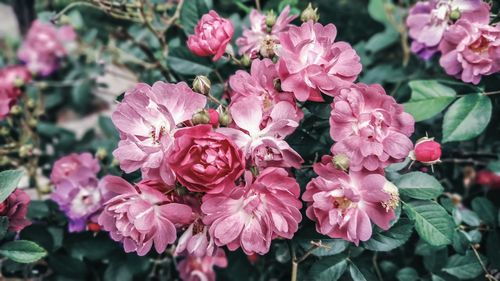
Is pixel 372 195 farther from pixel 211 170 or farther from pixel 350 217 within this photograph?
pixel 211 170

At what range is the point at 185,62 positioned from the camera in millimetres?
1167

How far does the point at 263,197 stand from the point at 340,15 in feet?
4.27

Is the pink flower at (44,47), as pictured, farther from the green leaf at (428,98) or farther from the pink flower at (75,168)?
the green leaf at (428,98)

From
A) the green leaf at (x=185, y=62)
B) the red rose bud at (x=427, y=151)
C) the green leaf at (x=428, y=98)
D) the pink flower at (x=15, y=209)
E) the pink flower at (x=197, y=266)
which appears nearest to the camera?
the red rose bud at (x=427, y=151)

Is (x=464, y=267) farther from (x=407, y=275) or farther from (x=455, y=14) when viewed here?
(x=455, y=14)

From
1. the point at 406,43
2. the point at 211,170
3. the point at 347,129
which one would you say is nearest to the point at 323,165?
the point at 347,129

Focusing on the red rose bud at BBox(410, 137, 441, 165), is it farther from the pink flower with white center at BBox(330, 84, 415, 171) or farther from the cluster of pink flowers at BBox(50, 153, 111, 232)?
the cluster of pink flowers at BBox(50, 153, 111, 232)

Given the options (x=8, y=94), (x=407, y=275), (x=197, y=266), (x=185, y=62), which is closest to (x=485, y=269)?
(x=407, y=275)

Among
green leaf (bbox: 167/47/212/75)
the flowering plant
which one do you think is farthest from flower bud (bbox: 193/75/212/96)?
green leaf (bbox: 167/47/212/75)

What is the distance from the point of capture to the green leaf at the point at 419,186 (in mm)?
854

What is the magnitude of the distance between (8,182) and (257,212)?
447mm

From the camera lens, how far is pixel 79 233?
121 cm

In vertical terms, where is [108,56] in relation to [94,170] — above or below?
below

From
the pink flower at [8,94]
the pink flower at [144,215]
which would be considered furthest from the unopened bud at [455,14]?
the pink flower at [8,94]
